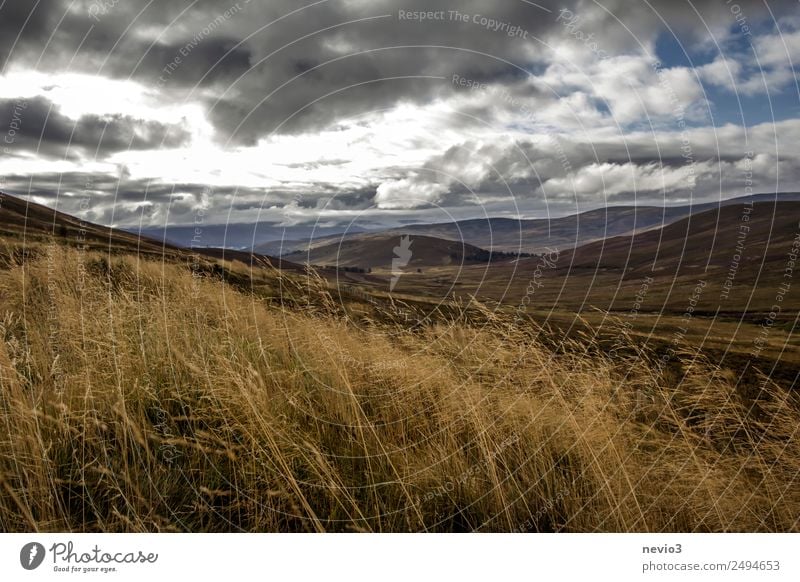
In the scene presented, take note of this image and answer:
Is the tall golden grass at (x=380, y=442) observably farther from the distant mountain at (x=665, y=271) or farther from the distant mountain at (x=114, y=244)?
the distant mountain at (x=665, y=271)

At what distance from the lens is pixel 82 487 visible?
3854 millimetres

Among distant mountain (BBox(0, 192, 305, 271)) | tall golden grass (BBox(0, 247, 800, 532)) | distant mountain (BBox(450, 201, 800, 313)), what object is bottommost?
distant mountain (BBox(450, 201, 800, 313))

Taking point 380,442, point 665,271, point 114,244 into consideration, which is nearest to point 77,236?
point 114,244

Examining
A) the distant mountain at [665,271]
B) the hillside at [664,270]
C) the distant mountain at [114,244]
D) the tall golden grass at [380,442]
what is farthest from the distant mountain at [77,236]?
the distant mountain at [665,271]

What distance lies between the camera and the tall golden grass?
12.4 feet

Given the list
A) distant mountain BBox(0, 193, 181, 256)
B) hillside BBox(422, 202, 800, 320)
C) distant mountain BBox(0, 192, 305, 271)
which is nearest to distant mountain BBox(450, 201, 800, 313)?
hillside BBox(422, 202, 800, 320)

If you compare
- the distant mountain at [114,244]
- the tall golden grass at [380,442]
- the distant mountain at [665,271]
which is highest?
the distant mountain at [114,244]

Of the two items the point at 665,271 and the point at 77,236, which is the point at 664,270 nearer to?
the point at 665,271

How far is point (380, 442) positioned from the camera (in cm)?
434

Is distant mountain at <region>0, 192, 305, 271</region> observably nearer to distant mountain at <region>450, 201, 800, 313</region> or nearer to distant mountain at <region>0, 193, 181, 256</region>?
distant mountain at <region>0, 193, 181, 256</region>

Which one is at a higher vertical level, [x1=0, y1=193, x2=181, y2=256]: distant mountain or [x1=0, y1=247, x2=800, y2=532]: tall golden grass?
[x1=0, y1=193, x2=181, y2=256]: distant mountain

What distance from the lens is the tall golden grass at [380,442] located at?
12.4ft

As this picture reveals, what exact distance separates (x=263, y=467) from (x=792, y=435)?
5.02 m
